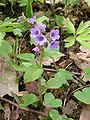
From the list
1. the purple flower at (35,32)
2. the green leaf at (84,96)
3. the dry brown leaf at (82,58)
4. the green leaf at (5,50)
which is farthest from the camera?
the dry brown leaf at (82,58)

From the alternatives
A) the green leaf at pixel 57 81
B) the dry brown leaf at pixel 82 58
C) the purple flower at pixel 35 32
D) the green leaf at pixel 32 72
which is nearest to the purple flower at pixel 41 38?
the purple flower at pixel 35 32

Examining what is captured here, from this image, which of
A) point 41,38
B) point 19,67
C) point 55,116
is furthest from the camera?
point 19,67

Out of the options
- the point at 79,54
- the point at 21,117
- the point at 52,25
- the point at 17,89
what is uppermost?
the point at 52,25

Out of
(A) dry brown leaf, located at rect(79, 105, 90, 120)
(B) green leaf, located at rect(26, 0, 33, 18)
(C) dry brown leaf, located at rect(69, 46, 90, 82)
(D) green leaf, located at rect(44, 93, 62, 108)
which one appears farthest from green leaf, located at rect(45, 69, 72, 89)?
(B) green leaf, located at rect(26, 0, 33, 18)

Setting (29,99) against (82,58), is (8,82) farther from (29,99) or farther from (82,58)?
(82,58)

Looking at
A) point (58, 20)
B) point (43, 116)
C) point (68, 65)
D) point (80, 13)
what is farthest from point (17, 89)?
point (80, 13)

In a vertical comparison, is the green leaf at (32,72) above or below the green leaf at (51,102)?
above

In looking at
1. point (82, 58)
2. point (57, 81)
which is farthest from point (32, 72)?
point (82, 58)

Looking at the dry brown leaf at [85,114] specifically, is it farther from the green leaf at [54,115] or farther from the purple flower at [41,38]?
the purple flower at [41,38]

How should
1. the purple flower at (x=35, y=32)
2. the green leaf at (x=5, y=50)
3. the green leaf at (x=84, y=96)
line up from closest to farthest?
1. the purple flower at (x=35, y=32)
2. the green leaf at (x=84, y=96)
3. the green leaf at (x=5, y=50)

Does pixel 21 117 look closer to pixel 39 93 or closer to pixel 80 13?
pixel 39 93

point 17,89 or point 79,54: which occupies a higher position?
point 79,54
